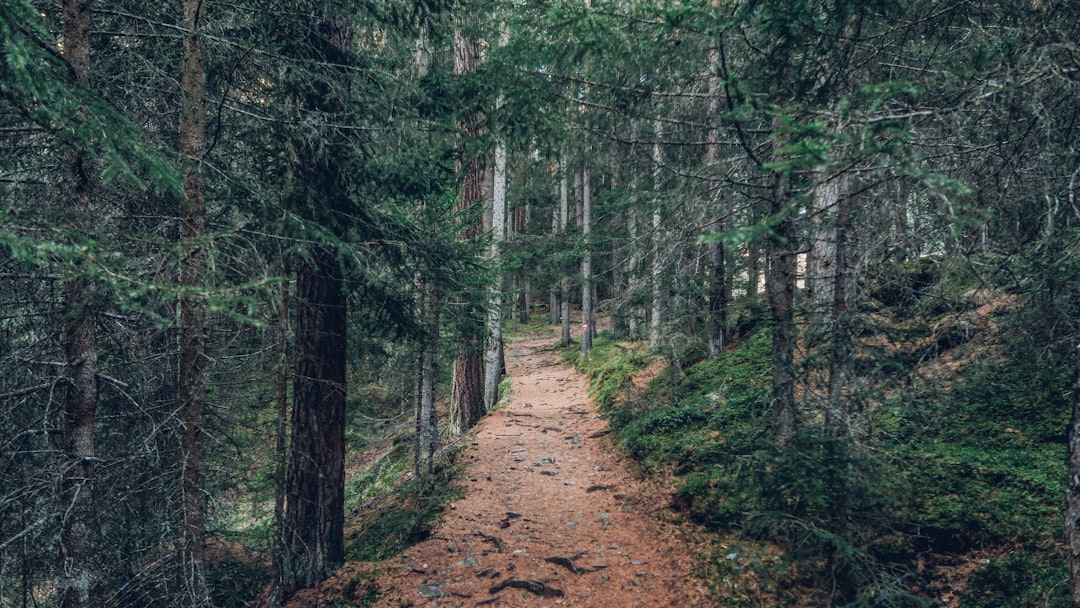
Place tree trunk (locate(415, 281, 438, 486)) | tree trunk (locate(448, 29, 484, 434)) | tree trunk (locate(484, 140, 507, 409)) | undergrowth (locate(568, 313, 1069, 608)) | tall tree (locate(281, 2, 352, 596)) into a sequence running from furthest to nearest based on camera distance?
tree trunk (locate(484, 140, 507, 409))
tree trunk (locate(448, 29, 484, 434))
tree trunk (locate(415, 281, 438, 486))
tall tree (locate(281, 2, 352, 596))
undergrowth (locate(568, 313, 1069, 608))

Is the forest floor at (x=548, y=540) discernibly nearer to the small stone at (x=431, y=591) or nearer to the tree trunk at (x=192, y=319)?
the small stone at (x=431, y=591)

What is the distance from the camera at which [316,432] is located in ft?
22.0

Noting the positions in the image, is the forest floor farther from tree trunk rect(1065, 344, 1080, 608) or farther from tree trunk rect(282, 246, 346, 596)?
tree trunk rect(1065, 344, 1080, 608)

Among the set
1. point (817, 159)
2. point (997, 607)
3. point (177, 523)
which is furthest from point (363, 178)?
point (997, 607)

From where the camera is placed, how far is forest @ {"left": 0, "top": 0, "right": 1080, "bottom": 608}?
3.96 m

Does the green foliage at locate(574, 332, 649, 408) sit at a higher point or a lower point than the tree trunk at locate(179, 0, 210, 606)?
lower

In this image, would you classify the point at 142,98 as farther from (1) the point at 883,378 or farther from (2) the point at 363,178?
(1) the point at 883,378

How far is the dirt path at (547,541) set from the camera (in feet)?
19.9

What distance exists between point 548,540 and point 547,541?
0.11 feet

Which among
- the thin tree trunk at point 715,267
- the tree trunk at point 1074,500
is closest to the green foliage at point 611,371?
the thin tree trunk at point 715,267

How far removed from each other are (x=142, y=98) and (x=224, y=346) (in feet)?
10.3

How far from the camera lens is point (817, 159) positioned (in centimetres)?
307

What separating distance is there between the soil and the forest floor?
0.05 feet

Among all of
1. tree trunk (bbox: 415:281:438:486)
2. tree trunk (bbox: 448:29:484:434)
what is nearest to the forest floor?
tree trunk (bbox: 415:281:438:486)
